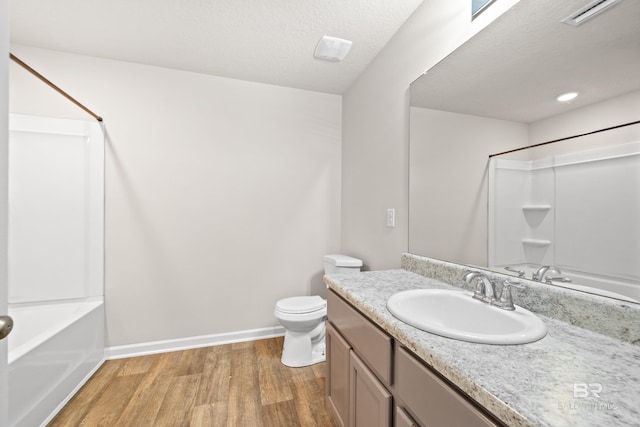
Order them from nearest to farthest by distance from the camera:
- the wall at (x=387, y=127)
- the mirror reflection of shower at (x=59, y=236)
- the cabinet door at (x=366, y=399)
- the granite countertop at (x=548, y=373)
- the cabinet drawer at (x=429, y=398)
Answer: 1. the granite countertop at (x=548, y=373)
2. the cabinet drawer at (x=429, y=398)
3. the cabinet door at (x=366, y=399)
4. the wall at (x=387, y=127)
5. the mirror reflection of shower at (x=59, y=236)

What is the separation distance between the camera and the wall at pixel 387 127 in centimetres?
142

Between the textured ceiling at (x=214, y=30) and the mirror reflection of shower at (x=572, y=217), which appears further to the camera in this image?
the textured ceiling at (x=214, y=30)

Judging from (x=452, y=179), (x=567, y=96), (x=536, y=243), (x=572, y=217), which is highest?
(x=567, y=96)

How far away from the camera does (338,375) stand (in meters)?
1.34

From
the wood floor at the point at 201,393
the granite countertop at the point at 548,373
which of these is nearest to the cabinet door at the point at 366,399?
the granite countertop at the point at 548,373

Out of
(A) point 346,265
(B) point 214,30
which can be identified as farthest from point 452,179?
(B) point 214,30

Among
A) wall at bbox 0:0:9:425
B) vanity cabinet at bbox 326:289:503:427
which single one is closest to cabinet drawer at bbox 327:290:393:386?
vanity cabinet at bbox 326:289:503:427

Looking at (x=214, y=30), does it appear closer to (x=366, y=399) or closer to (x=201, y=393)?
(x=366, y=399)

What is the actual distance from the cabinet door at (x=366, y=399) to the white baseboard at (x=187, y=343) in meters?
1.46

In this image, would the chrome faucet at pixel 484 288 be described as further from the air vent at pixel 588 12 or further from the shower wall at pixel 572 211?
the air vent at pixel 588 12

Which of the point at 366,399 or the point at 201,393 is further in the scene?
the point at 201,393

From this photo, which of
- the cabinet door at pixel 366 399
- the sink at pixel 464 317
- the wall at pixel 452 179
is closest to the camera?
the sink at pixel 464 317

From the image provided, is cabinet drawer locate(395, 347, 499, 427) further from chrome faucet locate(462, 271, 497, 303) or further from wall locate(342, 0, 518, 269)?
wall locate(342, 0, 518, 269)

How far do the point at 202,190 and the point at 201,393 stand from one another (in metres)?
1.52
